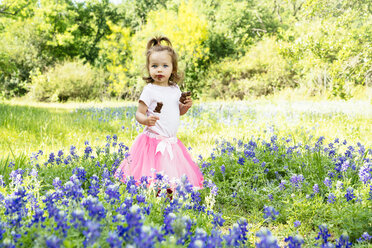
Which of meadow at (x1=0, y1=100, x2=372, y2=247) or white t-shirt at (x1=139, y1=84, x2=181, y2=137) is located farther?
white t-shirt at (x1=139, y1=84, x2=181, y2=137)

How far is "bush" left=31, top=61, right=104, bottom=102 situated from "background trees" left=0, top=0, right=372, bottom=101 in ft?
0.50

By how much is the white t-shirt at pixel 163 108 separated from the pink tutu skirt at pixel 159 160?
0.27 feet

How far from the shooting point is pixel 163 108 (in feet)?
11.1

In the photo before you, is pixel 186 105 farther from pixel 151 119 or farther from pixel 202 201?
pixel 202 201

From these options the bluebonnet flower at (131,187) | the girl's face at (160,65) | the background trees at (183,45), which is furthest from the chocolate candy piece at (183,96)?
the background trees at (183,45)

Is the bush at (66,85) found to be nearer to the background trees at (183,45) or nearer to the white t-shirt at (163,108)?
the background trees at (183,45)

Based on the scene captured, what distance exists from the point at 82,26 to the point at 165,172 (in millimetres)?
27432

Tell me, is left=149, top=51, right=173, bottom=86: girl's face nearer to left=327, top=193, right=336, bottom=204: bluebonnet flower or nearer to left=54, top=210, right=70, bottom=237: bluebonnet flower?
left=327, top=193, right=336, bottom=204: bluebonnet flower

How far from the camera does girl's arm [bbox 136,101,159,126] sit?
3031 mm

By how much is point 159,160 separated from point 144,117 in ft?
1.50

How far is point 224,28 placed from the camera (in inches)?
850

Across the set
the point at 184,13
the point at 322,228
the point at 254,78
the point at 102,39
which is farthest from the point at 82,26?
the point at 322,228

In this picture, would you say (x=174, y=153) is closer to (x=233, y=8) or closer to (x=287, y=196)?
(x=287, y=196)

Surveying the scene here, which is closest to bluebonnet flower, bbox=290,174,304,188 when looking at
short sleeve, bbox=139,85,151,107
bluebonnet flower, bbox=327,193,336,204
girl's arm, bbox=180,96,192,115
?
bluebonnet flower, bbox=327,193,336,204
